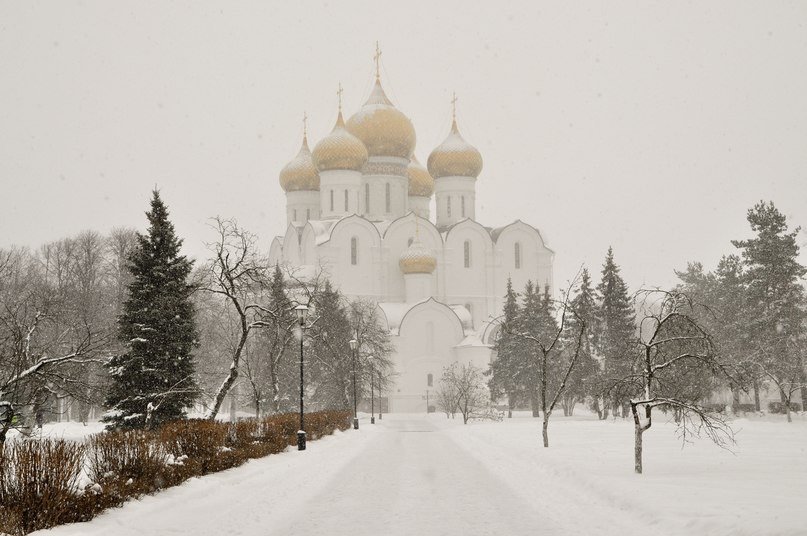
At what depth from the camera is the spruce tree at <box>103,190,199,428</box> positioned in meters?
24.2

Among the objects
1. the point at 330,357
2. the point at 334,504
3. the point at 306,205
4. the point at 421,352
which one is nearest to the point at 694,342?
the point at 334,504

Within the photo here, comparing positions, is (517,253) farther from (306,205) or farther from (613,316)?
(613,316)

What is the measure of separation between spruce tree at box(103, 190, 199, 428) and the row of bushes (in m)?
5.36

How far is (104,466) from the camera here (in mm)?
12000

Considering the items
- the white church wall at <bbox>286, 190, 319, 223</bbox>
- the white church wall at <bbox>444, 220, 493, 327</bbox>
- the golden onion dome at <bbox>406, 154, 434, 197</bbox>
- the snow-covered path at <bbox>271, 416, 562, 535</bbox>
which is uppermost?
the golden onion dome at <bbox>406, 154, 434, 197</bbox>

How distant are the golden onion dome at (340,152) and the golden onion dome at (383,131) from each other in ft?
8.38

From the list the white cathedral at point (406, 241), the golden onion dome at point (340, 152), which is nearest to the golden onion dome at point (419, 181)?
the white cathedral at point (406, 241)

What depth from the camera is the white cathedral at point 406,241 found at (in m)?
62.3

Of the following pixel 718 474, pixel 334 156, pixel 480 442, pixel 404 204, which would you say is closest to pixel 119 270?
pixel 334 156

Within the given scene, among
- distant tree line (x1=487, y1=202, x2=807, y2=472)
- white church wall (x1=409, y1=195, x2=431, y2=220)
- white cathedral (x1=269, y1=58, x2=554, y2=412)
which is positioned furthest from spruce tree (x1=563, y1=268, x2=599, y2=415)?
white church wall (x1=409, y1=195, x2=431, y2=220)

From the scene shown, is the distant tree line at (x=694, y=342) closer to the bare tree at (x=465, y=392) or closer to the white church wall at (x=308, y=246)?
the bare tree at (x=465, y=392)

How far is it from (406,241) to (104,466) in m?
55.1

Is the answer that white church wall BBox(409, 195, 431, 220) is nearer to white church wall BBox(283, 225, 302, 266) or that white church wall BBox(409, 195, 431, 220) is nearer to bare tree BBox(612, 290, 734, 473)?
white church wall BBox(283, 225, 302, 266)

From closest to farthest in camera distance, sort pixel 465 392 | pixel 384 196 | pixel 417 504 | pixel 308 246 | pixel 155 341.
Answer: pixel 417 504 → pixel 155 341 → pixel 465 392 → pixel 308 246 → pixel 384 196
